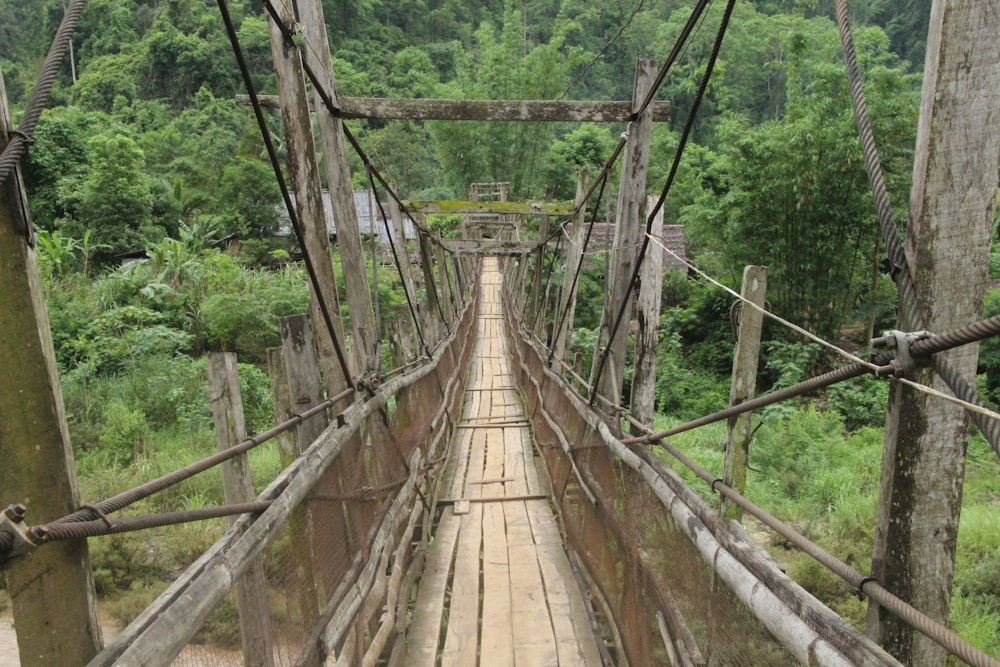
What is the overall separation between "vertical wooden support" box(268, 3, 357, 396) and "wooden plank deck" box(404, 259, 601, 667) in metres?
1.14

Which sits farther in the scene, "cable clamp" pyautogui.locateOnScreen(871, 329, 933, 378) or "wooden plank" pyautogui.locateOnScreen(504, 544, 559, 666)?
"wooden plank" pyautogui.locateOnScreen(504, 544, 559, 666)

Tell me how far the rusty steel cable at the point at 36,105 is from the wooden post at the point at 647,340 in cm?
213

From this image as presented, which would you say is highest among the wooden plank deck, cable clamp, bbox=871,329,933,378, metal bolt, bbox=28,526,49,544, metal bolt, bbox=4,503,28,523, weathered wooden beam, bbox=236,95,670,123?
weathered wooden beam, bbox=236,95,670,123

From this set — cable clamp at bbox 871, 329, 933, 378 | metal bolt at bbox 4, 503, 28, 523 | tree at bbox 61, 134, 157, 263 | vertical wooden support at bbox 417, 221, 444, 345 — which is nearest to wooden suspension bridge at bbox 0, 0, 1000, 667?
metal bolt at bbox 4, 503, 28, 523

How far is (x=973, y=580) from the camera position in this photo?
11.6ft

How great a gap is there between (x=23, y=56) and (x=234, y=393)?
35255 millimetres

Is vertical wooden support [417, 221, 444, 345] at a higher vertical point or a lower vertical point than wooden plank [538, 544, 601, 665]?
higher

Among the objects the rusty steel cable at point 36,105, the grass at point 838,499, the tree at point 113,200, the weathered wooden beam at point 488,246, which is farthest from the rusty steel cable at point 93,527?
the tree at point 113,200

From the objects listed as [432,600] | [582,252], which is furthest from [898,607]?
[582,252]

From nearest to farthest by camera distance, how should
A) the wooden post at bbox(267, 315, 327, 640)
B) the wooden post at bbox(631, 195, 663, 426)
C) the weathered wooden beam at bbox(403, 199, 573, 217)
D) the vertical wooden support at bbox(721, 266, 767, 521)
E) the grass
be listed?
the wooden post at bbox(267, 315, 327, 640) → the vertical wooden support at bbox(721, 266, 767, 521) → the wooden post at bbox(631, 195, 663, 426) → the grass → the weathered wooden beam at bbox(403, 199, 573, 217)

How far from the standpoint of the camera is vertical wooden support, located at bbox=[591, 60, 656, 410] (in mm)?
2760

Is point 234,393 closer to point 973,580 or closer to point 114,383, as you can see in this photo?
point 973,580

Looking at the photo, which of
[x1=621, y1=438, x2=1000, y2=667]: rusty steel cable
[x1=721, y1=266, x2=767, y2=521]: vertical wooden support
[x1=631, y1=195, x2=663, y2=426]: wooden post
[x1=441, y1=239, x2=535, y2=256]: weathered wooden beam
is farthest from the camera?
[x1=441, y1=239, x2=535, y2=256]: weathered wooden beam

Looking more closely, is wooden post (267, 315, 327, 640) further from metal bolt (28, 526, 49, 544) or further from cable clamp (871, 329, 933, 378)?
cable clamp (871, 329, 933, 378)
